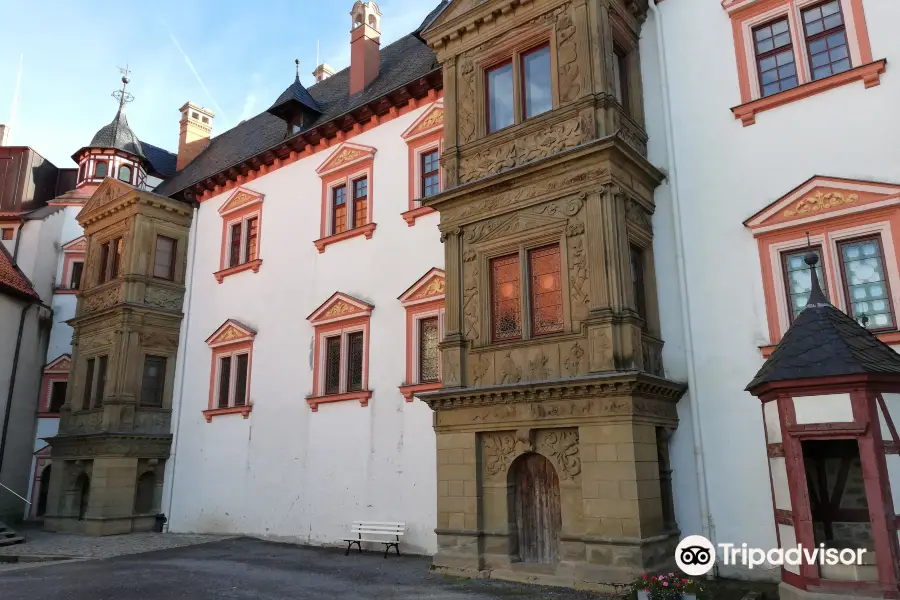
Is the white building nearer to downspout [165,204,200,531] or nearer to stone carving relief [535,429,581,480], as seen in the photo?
downspout [165,204,200,531]

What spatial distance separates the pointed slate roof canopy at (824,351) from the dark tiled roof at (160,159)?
27400 mm

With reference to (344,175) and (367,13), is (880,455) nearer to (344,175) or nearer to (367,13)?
(344,175)

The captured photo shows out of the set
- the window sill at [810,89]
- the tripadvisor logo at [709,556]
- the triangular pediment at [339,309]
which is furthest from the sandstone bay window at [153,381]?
the window sill at [810,89]

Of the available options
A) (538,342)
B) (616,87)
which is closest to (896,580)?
(538,342)

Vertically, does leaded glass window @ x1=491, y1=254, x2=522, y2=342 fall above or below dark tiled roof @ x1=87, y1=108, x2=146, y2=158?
below

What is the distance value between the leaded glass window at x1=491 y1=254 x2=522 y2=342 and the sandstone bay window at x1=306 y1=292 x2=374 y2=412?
4.69 metres

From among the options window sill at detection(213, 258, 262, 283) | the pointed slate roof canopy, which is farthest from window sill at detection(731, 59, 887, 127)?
window sill at detection(213, 258, 262, 283)

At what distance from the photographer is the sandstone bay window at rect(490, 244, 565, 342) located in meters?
12.4

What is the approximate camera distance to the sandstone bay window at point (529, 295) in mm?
12438

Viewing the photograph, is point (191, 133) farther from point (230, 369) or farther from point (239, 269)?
point (230, 369)

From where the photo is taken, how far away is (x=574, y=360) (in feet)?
38.6

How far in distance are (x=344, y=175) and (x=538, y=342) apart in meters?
8.77

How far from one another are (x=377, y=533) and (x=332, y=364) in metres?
4.45

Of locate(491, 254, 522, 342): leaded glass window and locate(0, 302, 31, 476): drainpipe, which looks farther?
locate(0, 302, 31, 476): drainpipe
